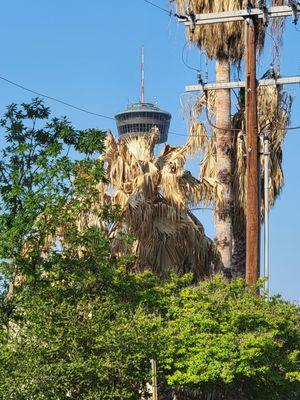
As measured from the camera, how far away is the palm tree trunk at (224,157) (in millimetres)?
28016

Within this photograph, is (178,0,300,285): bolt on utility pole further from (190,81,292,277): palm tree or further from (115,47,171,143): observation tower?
(115,47,171,143): observation tower

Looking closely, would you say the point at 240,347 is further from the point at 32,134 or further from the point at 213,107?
the point at 213,107

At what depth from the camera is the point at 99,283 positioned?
19438 millimetres

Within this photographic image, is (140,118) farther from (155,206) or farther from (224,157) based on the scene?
(155,206)

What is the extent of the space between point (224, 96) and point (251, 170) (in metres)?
8.46

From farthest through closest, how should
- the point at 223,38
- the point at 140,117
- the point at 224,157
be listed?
the point at 140,117, the point at 223,38, the point at 224,157

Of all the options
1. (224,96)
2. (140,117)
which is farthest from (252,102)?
(140,117)

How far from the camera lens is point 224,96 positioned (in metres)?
28.6

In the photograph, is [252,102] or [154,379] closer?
[154,379]

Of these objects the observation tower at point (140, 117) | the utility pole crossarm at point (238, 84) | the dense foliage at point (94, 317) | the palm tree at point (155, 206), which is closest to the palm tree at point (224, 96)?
the palm tree at point (155, 206)

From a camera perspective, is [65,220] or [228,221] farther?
[228,221]

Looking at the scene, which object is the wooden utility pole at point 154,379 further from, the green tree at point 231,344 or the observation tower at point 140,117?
the observation tower at point 140,117

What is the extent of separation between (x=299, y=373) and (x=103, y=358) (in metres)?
3.87

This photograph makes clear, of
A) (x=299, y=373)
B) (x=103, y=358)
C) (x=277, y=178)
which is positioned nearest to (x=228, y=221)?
(x=277, y=178)
